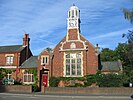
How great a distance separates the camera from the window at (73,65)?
43438 millimetres

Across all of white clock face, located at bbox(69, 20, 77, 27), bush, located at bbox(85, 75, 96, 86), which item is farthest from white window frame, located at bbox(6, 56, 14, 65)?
bush, located at bbox(85, 75, 96, 86)

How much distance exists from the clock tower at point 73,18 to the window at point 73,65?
209 inches

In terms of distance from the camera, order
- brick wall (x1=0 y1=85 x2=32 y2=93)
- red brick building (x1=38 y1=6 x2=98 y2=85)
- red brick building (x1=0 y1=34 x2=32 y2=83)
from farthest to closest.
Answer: red brick building (x1=0 y1=34 x2=32 y2=83), red brick building (x1=38 y1=6 x2=98 y2=85), brick wall (x1=0 y1=85 x2=32 y2=93)

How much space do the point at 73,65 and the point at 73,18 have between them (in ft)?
28.9

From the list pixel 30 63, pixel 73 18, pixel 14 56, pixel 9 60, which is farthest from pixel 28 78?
pixel 73 18

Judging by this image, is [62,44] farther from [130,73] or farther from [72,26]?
[130,73]

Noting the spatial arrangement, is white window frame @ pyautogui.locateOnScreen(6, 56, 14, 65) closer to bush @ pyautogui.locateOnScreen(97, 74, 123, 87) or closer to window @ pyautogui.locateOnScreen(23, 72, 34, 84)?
window @ pyautogui.locateOnScreen(23, 72, 34, 84)

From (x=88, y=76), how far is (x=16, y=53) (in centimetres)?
1728

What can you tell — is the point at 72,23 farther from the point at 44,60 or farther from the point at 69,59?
the point at 44,60

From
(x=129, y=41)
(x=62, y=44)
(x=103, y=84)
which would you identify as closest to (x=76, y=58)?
(x=62, y=44)

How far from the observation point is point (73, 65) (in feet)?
143

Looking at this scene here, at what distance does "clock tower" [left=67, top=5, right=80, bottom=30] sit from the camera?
4506 cm

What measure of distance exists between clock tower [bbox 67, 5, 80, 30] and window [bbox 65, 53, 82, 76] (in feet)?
17.4

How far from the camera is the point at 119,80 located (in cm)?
3897
